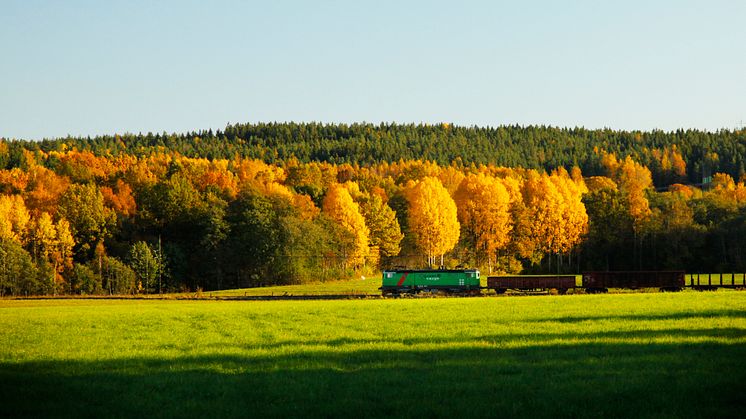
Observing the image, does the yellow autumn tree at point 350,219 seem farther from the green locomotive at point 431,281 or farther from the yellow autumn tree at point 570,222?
the green locomotive at point 431,281

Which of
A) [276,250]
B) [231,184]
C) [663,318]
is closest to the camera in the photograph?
[663,318]

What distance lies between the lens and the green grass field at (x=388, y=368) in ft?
56.7

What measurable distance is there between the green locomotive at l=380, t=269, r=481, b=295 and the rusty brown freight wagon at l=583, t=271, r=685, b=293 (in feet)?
35.4

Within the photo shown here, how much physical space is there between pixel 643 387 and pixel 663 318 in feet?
61.0

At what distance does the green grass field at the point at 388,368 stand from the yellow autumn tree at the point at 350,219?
8005 centimetres

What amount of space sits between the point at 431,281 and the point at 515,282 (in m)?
8.19

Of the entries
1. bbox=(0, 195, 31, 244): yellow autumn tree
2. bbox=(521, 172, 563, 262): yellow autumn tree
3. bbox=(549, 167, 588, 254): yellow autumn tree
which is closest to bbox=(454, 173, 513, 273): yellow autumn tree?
bbox=(521, 172, 563, 262): yellow autumn tree

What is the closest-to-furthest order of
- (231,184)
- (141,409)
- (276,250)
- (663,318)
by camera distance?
1. (141,409)
2. (663,318)
3. (276,250)
4. (231,184)

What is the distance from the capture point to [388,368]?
22281mm

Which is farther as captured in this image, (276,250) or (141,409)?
(276,250)

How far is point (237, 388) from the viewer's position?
19.7 meters

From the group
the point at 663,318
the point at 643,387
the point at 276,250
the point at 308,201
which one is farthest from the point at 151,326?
the point at 308,201

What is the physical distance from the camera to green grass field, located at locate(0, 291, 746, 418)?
1730 cm

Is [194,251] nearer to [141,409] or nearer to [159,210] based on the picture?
[159,210]
